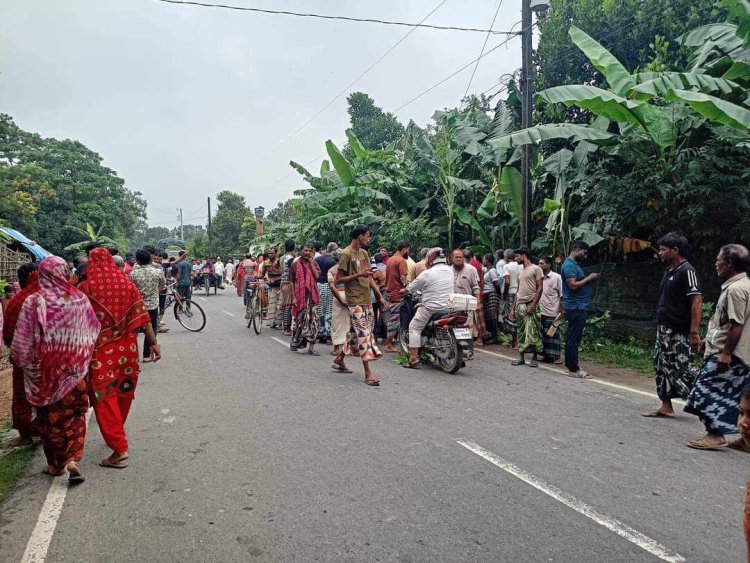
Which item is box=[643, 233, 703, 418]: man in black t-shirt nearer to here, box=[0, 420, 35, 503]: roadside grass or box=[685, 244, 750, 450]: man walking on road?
box=[685, 244, 750, 450]: man walking on road

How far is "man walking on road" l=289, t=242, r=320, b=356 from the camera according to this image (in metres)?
9.53

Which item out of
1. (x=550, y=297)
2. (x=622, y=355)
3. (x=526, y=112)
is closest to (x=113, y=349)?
(x=550, y=297)

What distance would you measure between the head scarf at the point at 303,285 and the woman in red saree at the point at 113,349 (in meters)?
4.77

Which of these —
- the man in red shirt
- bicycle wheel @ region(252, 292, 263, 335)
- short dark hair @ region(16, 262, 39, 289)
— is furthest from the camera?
bicycle wheel @ region(252, 292, 263, 335)

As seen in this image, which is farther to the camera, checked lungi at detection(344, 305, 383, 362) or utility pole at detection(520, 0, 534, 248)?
utility pole at detection(520, 0, 534, 248)

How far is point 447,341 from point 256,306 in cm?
620

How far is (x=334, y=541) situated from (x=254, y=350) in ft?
23.9

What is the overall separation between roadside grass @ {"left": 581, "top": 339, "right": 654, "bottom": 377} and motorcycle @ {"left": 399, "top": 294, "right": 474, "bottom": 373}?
258 cm

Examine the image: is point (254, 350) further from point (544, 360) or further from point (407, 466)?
point (407, 466)

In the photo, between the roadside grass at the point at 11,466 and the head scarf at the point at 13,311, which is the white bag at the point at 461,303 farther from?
the roadside grass at the point at 11,466

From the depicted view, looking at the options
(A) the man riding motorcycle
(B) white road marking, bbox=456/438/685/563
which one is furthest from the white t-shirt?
(B) white road marking, bbox=456/438/685/563

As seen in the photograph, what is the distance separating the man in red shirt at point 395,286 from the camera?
10.0 metres

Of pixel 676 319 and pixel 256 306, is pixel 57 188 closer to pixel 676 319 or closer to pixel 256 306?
pixel 256 306

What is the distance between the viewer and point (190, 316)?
13.0 meters
